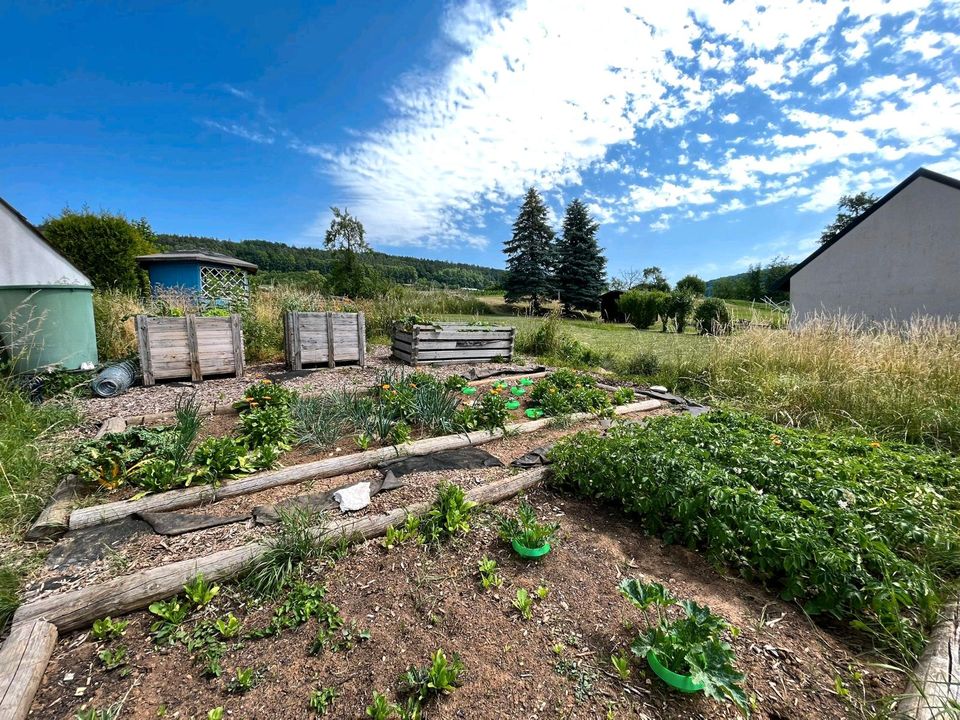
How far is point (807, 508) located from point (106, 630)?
330 centimetres

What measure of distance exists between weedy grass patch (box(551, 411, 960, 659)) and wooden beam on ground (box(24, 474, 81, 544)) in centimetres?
303

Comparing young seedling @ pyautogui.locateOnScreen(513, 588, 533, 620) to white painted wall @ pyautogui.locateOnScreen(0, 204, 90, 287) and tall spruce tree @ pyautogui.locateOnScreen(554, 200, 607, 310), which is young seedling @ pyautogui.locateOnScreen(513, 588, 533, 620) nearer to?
white painted wall @ pyautogui.locateOnScreen(0, 204, 90, 287)

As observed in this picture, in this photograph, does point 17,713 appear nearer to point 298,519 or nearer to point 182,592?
point 182,592

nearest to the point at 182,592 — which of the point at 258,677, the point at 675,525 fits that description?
the point at 258,677

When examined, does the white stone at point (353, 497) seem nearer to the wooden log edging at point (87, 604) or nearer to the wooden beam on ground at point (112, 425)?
the wooden log edging at point (87, 604)

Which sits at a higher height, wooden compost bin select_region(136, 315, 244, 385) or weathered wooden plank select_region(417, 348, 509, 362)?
wooden compost bin select_region(136, 315, 244, 385)

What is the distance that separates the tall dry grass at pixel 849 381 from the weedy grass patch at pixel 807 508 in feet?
3.45

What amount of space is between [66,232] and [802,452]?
18728mm

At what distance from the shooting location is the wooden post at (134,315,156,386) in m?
4.89

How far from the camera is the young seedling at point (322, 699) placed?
1.29 metres

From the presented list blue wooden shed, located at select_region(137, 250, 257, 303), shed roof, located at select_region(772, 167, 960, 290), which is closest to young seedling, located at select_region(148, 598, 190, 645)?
blue wooden shed, located at select_region(137, 250, 257, 303)

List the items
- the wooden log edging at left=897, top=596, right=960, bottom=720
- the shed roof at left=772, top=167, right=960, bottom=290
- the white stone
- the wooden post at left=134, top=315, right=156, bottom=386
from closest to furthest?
the wooden log edging at left=897, top=596, right=960, bottom=720 < the white stone < the wooden post at left=134, top=315, right=156, bottom=386 < the shed roof at left=772, top=167, right=960, bottom=290

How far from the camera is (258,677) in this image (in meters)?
1.41

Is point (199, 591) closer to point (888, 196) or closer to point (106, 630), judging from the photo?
point (106, 630)
